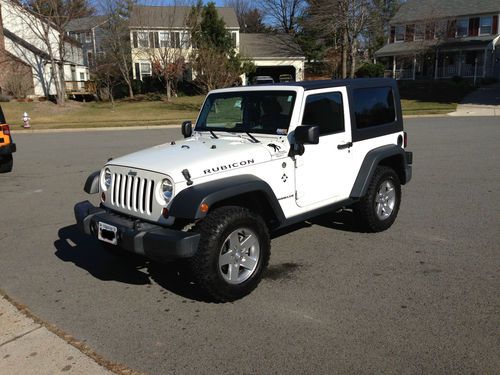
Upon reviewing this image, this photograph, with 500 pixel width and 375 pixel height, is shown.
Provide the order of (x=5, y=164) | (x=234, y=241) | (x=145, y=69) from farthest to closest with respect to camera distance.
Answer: (x=145, y=69) → (x=5, y=164) → (x=234, y=241)

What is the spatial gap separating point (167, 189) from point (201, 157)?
439 millimetres

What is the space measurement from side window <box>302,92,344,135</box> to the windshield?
21 centimetres

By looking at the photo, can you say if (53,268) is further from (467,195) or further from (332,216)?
(467,195)

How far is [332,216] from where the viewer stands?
671cm

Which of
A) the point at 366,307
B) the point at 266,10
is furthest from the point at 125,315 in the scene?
the point at 266,10

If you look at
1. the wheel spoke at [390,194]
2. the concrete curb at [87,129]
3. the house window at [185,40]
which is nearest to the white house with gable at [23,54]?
the house window at [185,40]

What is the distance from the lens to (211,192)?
3.89 m

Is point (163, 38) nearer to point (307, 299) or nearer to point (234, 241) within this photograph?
point (234, 241)

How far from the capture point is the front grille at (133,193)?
4.16 m

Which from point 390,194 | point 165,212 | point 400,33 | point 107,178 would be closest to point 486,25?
point 400,33

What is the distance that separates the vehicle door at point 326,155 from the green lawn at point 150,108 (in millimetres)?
21228

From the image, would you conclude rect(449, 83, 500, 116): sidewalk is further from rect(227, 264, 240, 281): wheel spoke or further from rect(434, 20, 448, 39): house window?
rect(227, 264, 240, 281): wheel spoke

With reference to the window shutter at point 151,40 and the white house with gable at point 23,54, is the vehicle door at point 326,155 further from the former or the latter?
the window shutter at point 151,40

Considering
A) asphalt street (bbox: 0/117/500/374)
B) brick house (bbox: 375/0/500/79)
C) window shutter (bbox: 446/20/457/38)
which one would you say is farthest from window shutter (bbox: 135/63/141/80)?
asphalt street (bbox: 0/117/500/374)
